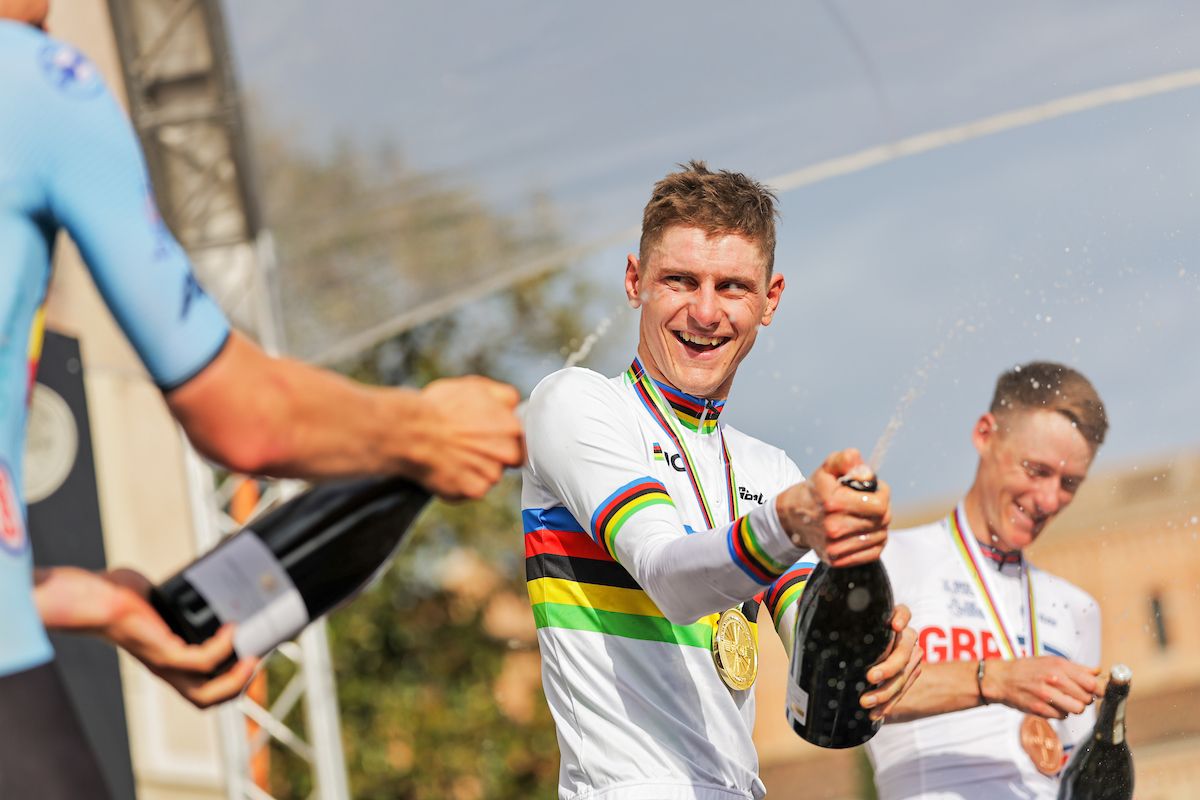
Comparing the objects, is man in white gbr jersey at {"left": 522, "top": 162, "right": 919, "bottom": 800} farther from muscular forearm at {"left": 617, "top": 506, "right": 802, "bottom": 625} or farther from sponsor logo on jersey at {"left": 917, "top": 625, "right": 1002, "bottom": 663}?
sponsor logo on jersey at {"left": 917, "top": 625, "right": 1002, "bottom": 663}

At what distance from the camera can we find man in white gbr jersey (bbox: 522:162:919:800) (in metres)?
2.30

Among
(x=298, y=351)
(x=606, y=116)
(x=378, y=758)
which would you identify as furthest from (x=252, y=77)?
(x=378, y=758)

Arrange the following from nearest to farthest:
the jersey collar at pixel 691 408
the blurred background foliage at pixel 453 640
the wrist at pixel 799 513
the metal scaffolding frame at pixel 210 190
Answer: the wrist at pixel 799 513, the jersey collar at pixel 691 408, the metal scaffolding frame at pixel 210 190, the blurred background foliage at pixel 453 640

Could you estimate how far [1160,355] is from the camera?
10.0 ft

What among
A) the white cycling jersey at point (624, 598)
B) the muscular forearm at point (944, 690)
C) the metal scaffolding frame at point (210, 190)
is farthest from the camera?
the metal scaffolding frame at point (210, 190)

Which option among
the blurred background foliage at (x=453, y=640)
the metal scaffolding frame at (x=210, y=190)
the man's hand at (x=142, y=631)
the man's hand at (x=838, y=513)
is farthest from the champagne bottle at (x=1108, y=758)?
the blurred background foliage at (x=453, y=640)

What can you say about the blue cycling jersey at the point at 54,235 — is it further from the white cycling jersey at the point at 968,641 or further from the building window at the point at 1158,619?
the building window at the point at 1158,619

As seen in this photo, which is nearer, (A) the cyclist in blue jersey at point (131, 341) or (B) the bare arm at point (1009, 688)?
(A) the cyclist in blue jersey at point (131, 341)

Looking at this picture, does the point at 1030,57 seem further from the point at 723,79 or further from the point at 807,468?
the point at 807,468

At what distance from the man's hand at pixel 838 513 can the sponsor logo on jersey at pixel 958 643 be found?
1370mm

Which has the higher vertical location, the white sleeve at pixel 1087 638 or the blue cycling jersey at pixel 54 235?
the blue cycling jersey at pixel 54 235

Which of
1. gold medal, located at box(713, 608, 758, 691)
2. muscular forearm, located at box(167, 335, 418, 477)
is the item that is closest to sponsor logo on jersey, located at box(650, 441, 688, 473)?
gold medal, located at box(713, 608, 758, 691)

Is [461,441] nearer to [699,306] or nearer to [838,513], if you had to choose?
[838,513]

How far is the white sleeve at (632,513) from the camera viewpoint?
80.4 inches
